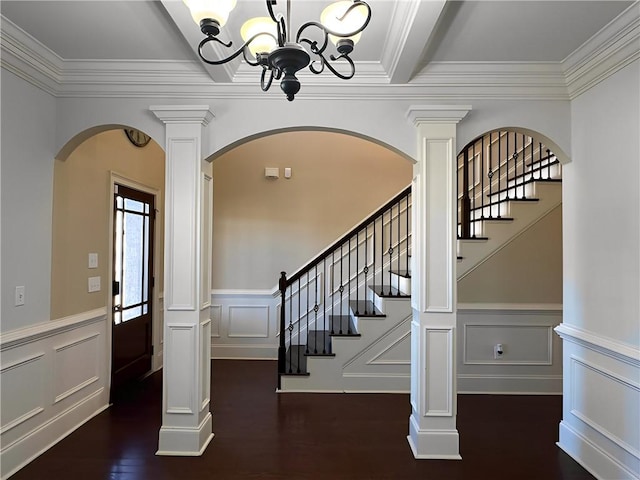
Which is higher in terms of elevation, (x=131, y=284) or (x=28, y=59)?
(x=28, y=59)

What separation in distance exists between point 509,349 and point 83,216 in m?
4.05

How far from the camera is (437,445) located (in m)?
2.59

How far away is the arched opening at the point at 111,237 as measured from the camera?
112 inches

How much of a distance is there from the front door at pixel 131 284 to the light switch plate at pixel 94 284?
8.4 inches

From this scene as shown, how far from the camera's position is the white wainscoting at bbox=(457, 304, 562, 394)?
3.70 metres

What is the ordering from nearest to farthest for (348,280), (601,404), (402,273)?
1. (601,404)
2. (402,273)
3. (348,280)

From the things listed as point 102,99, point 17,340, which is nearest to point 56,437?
point 17,340

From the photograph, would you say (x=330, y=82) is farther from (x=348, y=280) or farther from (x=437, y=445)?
(x=437, y=445)

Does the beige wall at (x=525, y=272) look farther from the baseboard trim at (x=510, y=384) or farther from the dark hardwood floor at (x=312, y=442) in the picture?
the dark hardwood floor at (x=312, y=442)

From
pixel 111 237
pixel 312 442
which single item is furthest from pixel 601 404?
pixel 111 237

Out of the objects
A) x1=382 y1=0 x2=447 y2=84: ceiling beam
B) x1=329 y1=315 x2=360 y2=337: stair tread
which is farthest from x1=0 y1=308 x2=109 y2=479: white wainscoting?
x1=382 y1=0 x2=447 y2=84: ceiling beam

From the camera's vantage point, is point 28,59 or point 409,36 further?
point 28,59

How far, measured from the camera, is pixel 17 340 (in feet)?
7.82

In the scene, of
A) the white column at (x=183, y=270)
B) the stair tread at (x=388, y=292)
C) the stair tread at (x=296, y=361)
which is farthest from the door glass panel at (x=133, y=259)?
the stair tread at (x=388, y=292)
